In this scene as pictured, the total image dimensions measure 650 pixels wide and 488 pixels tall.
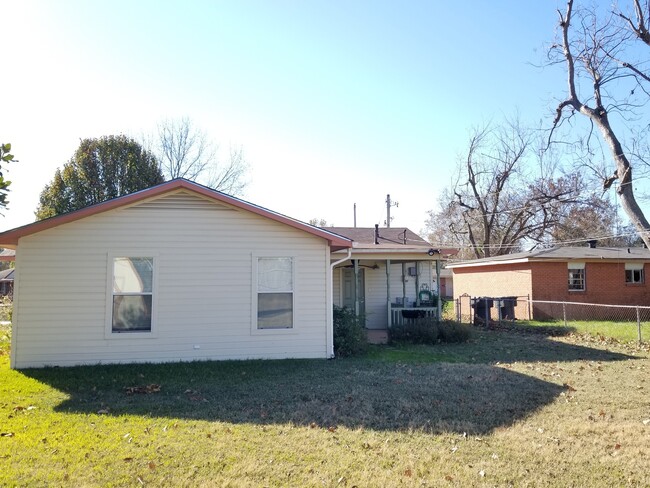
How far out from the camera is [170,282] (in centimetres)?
1009

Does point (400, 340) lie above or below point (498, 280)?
below

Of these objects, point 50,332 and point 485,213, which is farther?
point 485,213

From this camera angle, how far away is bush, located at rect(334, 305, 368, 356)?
11.2 metres

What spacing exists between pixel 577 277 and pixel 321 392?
60.3ft

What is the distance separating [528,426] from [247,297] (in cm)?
602

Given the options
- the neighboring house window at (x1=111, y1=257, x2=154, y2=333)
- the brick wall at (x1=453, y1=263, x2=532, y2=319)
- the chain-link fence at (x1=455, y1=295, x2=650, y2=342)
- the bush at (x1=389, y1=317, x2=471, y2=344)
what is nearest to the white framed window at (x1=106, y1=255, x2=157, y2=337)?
the neighboring house window at (x1=111, y1=257, x2=154, y2=333)

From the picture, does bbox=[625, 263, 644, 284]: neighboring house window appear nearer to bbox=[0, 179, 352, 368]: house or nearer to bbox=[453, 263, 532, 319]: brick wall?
bbox=[453, 263, 532, 319]: brick wall

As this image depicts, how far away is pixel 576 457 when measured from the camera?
200 inches

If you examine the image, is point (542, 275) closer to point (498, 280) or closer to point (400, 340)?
point (498, 280)

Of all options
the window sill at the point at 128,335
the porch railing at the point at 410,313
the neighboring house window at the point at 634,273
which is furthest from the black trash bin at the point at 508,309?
the window sill at the point at 128,335

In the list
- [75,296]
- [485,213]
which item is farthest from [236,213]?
[485,213]

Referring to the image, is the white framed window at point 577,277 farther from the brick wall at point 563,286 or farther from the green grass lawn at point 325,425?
the green grass lawn at point 325,425

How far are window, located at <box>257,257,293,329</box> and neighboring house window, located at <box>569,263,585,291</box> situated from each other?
1628cm

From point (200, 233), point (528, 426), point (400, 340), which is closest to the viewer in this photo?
point (528, 426)
